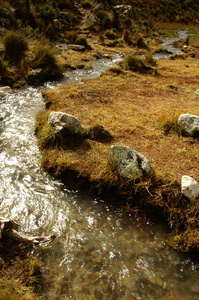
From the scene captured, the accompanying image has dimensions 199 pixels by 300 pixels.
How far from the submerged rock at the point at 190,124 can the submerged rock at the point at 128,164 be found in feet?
5.98

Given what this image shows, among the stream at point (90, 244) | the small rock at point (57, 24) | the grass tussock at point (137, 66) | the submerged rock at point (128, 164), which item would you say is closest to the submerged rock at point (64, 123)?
the stream at point (90, 244)

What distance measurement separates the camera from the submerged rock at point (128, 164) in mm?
3381

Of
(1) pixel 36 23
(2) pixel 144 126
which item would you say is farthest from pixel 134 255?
(1) pixel 36 23

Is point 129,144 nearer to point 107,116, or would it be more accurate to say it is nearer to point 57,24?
point 107,116

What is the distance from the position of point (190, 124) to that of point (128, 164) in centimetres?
221

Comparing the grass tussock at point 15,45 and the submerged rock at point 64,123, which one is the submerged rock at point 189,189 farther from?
the grass tussock at point 15,45

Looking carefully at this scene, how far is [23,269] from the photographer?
7.36ft

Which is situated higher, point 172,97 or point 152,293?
point 172,97

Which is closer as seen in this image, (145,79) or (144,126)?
(144,126)

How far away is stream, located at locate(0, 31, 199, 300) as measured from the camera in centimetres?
226

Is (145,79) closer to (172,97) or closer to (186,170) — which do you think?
(172,97)

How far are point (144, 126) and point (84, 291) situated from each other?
3.95 meters

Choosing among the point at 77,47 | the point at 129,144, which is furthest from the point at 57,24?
the point at 129,144

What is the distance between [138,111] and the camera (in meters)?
5.91
